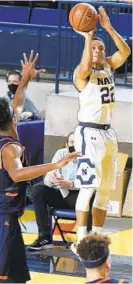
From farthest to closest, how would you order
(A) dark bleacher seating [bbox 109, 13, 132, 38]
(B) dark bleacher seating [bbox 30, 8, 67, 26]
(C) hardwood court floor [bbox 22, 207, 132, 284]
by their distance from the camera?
(B) dark bleacher seating [bbox 30, 8, 67, 26], (A) dark bleacher seating [bbox 109, 13, 132, 38], (C) hardwood court floor [bbox 22, 207, 132, 284]

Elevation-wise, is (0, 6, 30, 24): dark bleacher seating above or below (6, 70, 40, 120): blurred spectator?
Result: above

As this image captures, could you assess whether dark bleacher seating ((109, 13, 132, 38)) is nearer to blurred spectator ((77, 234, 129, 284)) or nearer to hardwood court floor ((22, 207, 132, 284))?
hardwood court floor ((22, 207, 132, 284))

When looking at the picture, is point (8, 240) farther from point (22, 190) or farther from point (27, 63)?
point (27, 63)

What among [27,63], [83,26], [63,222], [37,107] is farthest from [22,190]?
[37,107]

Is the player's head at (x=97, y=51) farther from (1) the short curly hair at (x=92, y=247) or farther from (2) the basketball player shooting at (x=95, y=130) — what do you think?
(1) the short curly hair at (x=92, y=247)

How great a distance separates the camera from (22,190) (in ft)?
23.3

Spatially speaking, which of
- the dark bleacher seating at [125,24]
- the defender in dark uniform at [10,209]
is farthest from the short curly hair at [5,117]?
the dark bleacher seating at [125,24]

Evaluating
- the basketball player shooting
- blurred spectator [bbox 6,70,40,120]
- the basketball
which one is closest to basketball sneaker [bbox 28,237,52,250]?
the basketball player shooting

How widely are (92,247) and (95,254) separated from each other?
0.09 meters

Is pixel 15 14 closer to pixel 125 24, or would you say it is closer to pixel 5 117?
pixel 125 24

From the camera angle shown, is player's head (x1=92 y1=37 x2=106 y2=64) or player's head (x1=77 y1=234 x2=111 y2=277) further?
player's head (x1=92 y1=37 x2=106 y2=64)

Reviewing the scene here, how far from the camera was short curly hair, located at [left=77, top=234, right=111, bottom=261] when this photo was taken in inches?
213

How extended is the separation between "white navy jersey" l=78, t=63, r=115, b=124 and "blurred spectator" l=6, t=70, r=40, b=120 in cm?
248

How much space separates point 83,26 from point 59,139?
2.97m
